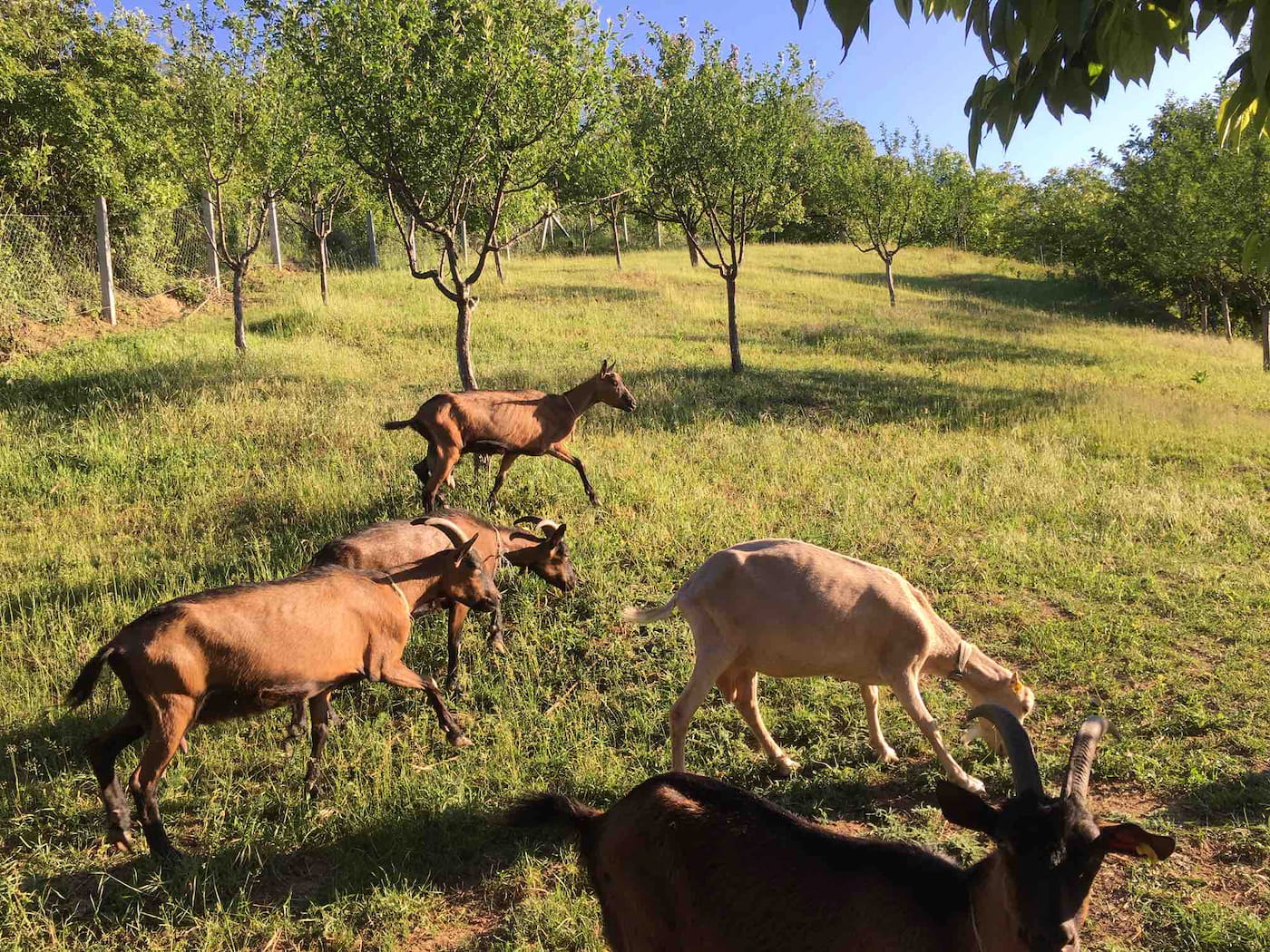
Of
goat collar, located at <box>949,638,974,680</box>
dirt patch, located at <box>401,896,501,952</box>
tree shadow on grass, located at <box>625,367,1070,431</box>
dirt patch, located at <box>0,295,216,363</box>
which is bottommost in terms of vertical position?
dirt patch, located at <box>401,896,501,952</box>

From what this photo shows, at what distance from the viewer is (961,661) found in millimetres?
5562

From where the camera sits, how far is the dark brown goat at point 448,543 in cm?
690

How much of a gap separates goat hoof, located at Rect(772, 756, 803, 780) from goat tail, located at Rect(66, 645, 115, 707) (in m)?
4.11

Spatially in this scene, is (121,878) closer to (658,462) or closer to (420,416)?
(420,416)

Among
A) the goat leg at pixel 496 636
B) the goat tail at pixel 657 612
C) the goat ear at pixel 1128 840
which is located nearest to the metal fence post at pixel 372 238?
A: the goat leg at pixel 496 636

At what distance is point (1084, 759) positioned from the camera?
270 cm

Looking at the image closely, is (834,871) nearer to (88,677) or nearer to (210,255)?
(88,677)

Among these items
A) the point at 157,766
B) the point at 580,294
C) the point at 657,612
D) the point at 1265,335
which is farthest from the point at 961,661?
the point at 580,294

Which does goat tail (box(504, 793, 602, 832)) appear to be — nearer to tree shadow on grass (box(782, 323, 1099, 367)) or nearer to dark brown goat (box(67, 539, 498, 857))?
dark brown goat (box(67, 539, 498, 857))

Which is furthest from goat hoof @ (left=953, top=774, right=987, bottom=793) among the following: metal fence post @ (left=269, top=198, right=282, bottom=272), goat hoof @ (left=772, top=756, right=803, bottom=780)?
metal fence post @ (left=269, top=198, right=282, bottom=272)

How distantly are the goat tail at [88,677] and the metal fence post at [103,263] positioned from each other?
16.4m

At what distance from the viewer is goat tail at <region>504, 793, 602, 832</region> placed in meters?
3.25

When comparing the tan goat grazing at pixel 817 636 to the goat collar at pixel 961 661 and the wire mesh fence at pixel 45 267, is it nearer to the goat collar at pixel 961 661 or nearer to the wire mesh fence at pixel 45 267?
the goat collar at pixel 961 661

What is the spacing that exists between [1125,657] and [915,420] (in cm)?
804
